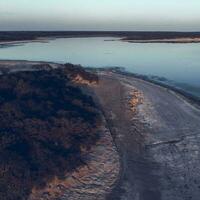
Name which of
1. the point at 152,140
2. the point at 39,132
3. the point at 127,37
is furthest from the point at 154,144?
the point at 127,37

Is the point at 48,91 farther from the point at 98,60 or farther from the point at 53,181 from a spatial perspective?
the point at 98,60

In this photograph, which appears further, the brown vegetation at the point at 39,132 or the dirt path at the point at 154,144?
the dirt path at the point at 154,144

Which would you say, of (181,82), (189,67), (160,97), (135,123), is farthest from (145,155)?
(189,67)

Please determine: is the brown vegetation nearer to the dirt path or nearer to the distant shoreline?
the dirt path

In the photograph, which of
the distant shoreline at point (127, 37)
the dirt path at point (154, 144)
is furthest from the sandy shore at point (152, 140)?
the distant shoreline at point (127, 37)

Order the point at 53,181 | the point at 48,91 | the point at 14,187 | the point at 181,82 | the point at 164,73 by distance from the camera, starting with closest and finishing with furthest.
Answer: the point at 14,187 < the point at 53,181 < the point at 48,91 < the point at 181,82 < the point at 164,73

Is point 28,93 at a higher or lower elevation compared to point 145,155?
higher

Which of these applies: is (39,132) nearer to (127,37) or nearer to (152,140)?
(152,140)

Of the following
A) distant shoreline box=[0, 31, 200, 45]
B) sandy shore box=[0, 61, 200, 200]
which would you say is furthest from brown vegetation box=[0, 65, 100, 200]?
distant shoreline box=[0, 31, 200, 45]

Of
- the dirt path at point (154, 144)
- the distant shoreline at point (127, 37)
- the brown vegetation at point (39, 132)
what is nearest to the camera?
the brown vegetation at point (39, 132)

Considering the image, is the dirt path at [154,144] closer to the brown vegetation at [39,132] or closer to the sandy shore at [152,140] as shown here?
the sandy shore at [152,140]
